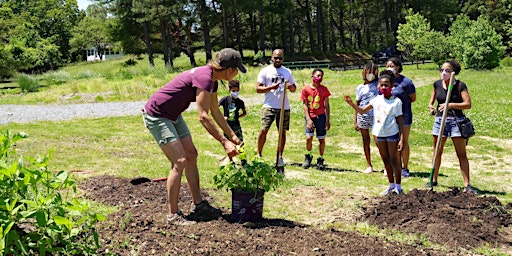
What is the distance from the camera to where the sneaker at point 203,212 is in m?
5.82

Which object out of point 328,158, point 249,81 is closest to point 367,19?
point 249,81

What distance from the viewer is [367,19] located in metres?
69.9

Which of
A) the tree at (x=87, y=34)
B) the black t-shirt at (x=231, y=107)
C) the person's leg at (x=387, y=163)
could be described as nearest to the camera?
the person's leg at (x=387, y=163)

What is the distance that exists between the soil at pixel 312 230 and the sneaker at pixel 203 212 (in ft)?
0.37

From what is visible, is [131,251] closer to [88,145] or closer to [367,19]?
[88,145]

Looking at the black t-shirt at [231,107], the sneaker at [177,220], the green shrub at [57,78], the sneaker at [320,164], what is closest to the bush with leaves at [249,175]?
the sneaker at [177,220]

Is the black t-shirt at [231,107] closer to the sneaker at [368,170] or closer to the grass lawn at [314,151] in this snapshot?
the grass lawn at [314,151]

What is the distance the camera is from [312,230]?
5.49 metres

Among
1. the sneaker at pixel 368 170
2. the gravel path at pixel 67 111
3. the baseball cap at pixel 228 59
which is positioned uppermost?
the baseball cap at pixel 228 59

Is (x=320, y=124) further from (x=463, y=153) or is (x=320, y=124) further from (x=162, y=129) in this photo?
(x=162, y=129)

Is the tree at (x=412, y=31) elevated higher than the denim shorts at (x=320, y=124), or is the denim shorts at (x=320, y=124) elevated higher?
the tree at (x=412, y=31)

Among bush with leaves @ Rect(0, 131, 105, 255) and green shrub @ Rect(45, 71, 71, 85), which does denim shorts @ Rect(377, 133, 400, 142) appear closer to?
bush with leaves @ Rect(0, 131, 105, 255)

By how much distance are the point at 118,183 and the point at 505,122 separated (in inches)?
445

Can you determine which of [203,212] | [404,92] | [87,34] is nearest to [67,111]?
[404,92]
